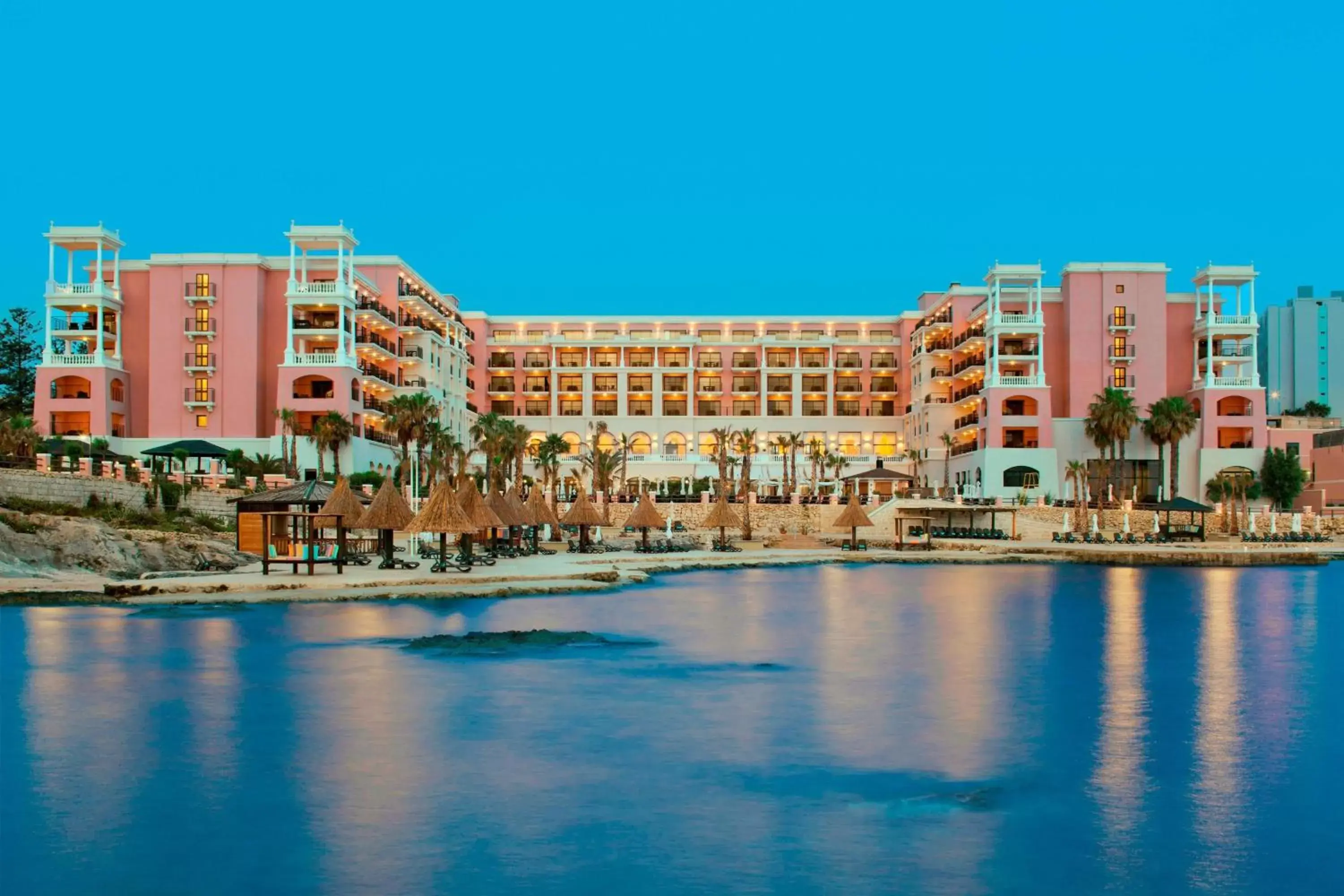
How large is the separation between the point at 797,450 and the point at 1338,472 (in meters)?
36.3

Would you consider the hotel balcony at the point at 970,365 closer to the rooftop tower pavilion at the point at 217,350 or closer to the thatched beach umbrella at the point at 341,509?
the rooftop tower pavilion at the point at 217,350

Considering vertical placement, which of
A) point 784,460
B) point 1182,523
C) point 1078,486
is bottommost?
point 1182,523

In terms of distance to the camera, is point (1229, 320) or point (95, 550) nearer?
point (95, 550)

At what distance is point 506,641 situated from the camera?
82.6 feet

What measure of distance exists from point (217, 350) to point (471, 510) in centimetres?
3669

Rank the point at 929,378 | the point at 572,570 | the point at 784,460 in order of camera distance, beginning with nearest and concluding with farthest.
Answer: the point at 572,570
the point at 784,460
the point at 929,378

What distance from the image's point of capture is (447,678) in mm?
21172

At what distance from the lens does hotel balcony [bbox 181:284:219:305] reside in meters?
69.6

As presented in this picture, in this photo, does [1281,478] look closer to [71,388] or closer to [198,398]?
[198,398]

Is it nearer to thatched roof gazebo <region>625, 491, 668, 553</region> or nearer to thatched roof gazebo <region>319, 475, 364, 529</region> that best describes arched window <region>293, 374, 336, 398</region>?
thatched roof gazebo <region>625, 491, 668, 553</region>

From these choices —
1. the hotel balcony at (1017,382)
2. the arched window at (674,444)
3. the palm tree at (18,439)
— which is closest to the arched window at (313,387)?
the palm tree at (18,439)

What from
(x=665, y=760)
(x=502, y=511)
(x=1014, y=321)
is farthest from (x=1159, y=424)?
(x=665, y=760)

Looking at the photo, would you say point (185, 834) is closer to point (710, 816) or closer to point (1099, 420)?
point (710, 816)

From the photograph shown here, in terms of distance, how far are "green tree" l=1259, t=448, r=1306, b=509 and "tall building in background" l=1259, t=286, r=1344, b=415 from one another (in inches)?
2758
